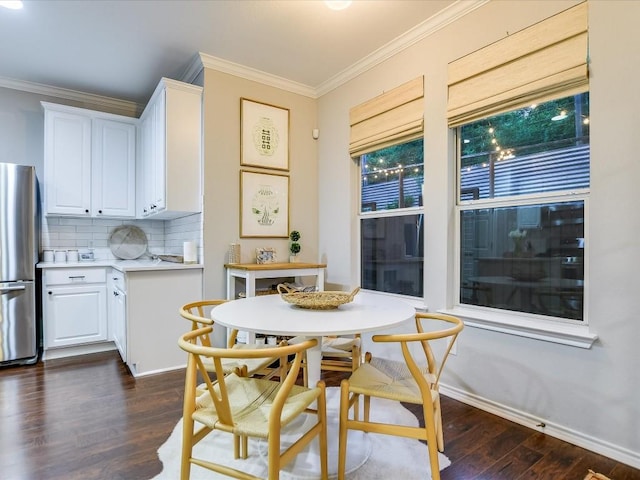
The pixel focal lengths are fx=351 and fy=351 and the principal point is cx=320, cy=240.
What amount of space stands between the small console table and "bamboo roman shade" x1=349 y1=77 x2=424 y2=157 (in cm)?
120

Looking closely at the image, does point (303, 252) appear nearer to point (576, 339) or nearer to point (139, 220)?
point (139, 220)

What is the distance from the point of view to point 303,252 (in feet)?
12.6

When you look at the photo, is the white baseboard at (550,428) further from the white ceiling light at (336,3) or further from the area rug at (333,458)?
the white ceiling light at (336,3)

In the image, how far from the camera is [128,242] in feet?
13.9

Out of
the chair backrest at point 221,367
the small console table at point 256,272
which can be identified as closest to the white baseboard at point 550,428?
the small console table at point 256,272

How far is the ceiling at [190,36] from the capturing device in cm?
249

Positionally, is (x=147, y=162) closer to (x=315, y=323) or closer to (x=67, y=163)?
(x=67, y=163)

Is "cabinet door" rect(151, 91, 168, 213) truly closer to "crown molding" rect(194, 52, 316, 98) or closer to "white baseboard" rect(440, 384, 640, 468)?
"crown molding" rect(194, 52, 316, 98)

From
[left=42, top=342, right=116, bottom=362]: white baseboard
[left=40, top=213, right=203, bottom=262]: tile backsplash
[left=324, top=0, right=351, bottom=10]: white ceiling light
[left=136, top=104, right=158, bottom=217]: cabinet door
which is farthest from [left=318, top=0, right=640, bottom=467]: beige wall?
[left=42, top=342, right=116, bottom=362]: white baseboard

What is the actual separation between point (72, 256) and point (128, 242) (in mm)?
581

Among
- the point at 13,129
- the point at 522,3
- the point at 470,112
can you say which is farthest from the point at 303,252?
the point at 13,129

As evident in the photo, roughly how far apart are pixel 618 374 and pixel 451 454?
941 mm

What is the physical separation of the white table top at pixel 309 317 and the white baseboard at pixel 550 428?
3.34ft

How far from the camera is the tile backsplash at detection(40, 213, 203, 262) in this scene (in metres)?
3.82
